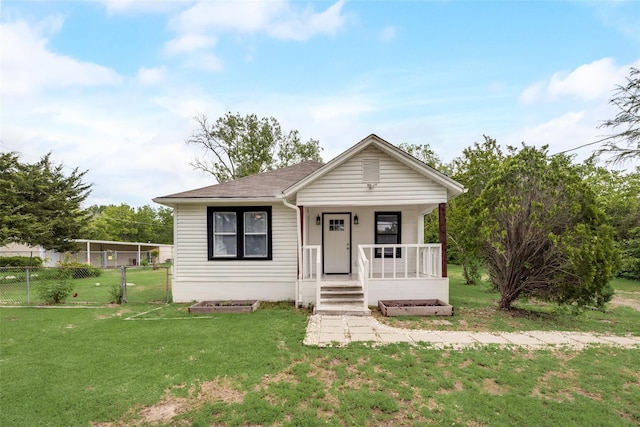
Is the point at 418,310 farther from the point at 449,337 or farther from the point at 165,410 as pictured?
the point at 165,410

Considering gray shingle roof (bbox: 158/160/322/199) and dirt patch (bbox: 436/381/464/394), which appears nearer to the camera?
dirt patch (bbox: 436/381/464/394)

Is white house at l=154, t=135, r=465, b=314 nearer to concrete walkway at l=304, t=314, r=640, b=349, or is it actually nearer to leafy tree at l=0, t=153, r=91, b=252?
concrete walkway at l=304, t=314, r=640, b=349

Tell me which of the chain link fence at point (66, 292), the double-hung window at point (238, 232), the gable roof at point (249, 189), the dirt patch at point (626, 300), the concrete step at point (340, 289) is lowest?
the dirt patch at point (626, 300)

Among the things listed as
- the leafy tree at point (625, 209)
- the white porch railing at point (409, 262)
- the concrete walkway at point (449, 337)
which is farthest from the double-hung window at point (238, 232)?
the leafy tree at point (625, 209)

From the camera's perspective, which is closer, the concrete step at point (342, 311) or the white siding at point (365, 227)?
the concrete step at point (342, 311)

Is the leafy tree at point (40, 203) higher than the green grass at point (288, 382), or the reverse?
the leafy tree at point (40, 203)

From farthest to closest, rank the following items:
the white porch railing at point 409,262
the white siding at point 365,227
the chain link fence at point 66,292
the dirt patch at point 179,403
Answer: the white siding at point 365,227 < the chain link fence at point 66,292 < the white porch railing at point 409,262 < the dirt patch at point 179,403

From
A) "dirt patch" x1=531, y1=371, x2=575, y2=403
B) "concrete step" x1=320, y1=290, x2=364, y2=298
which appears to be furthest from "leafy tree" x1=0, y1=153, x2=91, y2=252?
"dirt patch" x1=531, y1=371, x2=575, y2=403

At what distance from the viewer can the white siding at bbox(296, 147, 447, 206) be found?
311 inches

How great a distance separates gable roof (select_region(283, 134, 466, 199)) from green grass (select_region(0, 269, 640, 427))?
3.79 metres

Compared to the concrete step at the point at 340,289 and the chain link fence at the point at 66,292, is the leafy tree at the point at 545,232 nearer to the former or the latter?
the concrete step at the point at 340,289

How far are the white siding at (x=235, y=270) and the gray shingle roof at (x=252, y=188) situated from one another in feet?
1.40

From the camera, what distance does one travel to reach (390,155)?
791 cm

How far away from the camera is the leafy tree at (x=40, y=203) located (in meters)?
16.3
